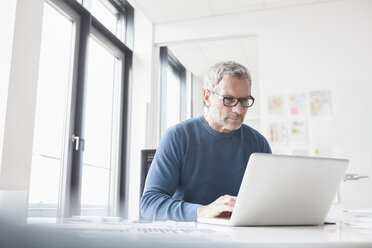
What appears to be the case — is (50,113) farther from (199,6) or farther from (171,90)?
(171,90)

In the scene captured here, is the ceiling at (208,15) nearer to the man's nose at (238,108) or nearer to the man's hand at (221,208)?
the man's nose at (238,108)

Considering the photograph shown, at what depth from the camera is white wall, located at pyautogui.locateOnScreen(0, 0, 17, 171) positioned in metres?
1.65

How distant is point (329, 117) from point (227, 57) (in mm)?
1525

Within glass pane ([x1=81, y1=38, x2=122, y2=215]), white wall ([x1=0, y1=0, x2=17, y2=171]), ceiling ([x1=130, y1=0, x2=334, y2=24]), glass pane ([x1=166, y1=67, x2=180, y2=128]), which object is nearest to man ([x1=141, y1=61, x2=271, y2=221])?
white wall ([x1=0, y1=0, x2=17, y2=171])

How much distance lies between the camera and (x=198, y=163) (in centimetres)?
142

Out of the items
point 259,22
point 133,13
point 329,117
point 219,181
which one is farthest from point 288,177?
point 133,13

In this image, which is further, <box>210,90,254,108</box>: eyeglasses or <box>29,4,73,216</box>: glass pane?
<box>29,4,73,216</box>: glass pane

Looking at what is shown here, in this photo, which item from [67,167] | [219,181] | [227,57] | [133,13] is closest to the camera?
[219,181]

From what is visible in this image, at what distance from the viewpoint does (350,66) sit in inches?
121

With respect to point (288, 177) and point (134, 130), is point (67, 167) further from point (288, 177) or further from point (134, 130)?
point (288, 177)

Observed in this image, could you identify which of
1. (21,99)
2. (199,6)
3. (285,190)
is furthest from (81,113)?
(285,190)

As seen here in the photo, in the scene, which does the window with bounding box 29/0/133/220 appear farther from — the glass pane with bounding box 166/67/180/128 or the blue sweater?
the blue sweater

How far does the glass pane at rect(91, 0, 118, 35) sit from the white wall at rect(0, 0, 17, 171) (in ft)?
4.47

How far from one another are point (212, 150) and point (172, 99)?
3076mm
